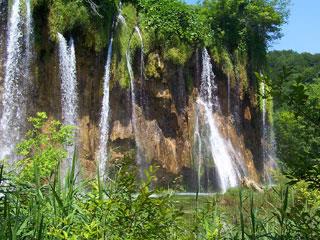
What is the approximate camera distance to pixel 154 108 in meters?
22.1

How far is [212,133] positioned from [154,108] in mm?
3949

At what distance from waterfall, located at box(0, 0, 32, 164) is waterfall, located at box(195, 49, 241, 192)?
9.33 meters

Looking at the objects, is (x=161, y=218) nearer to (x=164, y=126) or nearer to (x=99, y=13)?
(x=99, y=13)

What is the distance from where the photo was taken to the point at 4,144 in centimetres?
1594

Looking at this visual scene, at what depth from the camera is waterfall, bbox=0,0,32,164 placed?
16.2 metres

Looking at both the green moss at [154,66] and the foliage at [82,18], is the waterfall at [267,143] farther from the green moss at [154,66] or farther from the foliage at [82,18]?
the foliage at [82,18]

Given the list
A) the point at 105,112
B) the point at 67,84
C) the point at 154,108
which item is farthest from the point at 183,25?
the point at 67,84

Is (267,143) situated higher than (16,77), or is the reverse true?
(16,77)

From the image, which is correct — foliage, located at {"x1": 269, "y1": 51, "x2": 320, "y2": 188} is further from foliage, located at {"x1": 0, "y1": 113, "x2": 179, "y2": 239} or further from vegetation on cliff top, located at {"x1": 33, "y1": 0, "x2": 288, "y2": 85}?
vegetation on cliff top, located at {"x1": 33, "y1": 0, "x2": 288, "y2": 85}

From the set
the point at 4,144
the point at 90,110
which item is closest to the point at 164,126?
the point at 90,110

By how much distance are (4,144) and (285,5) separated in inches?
818

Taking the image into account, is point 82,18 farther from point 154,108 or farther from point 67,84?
point 154,108

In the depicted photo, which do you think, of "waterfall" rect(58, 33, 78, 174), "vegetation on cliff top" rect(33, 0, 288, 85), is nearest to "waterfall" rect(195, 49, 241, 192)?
"vegetation on cliff top" rect(33, 0, 288, 85)

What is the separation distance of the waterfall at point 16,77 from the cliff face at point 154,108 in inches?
16.5
